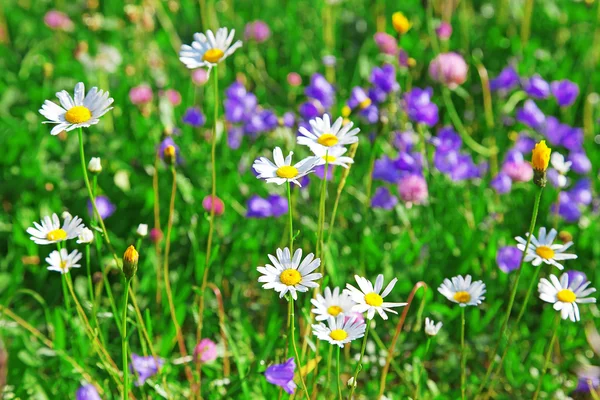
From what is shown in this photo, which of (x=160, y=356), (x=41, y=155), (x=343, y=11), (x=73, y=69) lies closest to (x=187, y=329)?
(x=160, y=356)

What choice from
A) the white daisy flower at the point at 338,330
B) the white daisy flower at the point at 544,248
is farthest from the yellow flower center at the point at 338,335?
the white daisy flower at the point at 544,248

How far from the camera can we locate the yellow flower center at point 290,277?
3.91ft

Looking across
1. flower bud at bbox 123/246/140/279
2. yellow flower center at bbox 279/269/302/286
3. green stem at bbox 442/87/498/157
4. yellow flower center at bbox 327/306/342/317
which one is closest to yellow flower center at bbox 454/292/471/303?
yellow flower center at bbox 327/306/342/317

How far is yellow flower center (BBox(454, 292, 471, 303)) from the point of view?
137cm

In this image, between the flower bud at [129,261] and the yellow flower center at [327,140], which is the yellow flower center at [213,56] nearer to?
the yellow flower center at [327,140]

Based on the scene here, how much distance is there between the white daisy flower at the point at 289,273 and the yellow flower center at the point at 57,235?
0.40m

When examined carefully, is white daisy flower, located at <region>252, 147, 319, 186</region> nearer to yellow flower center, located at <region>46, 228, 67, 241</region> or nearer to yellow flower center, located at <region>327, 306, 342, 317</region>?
yellow flower center, located at <region>327, 306, 342, 317</region>

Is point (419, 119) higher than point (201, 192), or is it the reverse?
point (419, 119)

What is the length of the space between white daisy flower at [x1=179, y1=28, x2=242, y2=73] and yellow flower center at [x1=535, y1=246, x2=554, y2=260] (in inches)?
28.5

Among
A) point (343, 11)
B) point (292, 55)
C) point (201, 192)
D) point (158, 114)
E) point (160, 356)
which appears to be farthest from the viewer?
point (343, 11)

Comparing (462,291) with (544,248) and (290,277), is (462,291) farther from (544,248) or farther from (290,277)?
(290,277)

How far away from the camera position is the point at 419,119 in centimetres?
205

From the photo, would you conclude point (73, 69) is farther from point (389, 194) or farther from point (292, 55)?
point (389, 194)

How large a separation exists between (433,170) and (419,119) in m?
0.21
